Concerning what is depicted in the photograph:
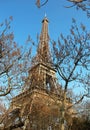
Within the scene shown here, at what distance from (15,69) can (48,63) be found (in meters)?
2.62

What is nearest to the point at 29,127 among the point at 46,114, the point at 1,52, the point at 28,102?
the point at 46,114

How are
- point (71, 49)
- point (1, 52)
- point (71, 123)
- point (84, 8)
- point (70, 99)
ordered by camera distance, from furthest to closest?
point (71, 123) < point (70, 99) < point (71, 49) < point (1, 52) < point (84, 8)

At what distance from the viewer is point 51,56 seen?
16219 millimetres

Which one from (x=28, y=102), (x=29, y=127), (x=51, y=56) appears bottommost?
(x=29, y=127)

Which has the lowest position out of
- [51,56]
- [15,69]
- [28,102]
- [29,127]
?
[29,127]

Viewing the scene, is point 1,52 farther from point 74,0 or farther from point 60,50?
point 74,0

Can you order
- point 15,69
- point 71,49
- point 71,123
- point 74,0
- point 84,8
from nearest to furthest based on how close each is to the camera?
point 74,0 → point 84,8 → point 15,69 → point 71,49 → point 71,123

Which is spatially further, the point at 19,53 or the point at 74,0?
the point at 19,53

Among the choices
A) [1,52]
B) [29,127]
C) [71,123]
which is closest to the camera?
[1,52]

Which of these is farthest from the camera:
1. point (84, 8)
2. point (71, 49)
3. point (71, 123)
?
point (71, 123)

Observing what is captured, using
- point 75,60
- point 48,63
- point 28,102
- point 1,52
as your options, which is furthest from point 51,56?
point 28,102

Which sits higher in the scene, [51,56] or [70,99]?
[51,56]

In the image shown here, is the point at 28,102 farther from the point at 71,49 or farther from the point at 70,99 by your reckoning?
the point at 71,49

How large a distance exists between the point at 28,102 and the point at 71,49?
671 centimetres
